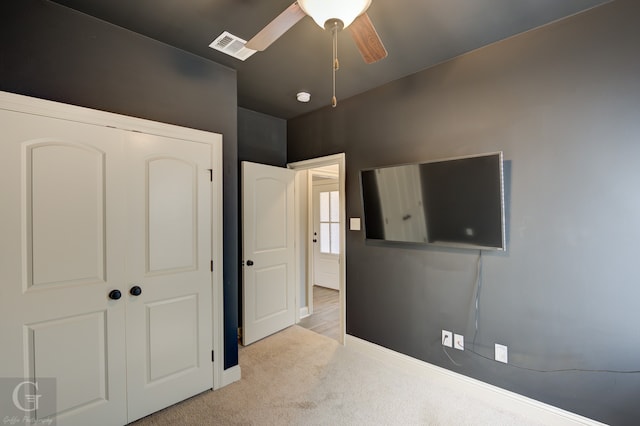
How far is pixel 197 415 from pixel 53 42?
2566 millimetres

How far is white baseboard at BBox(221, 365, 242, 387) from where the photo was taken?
231 centimetres

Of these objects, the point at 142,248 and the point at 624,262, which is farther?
the point at 142,248

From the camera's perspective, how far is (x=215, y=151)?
2271mm

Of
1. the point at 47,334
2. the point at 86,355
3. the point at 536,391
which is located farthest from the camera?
the point at 536,391

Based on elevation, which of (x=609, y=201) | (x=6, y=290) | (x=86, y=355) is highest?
(x=609, y=201)

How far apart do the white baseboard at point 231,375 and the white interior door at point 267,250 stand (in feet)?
2.16

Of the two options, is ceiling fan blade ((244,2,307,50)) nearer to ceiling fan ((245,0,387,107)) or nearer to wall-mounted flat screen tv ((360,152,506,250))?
ceiling fan ((245,0,387,107))

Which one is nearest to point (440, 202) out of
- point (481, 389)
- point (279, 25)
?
point (481, 389)

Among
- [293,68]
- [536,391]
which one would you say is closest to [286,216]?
[293,68]

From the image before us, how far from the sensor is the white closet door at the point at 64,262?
4.89ft

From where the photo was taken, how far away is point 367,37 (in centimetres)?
138

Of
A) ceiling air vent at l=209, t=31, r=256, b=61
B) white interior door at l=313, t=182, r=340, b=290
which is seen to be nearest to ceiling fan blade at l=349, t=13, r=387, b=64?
ceiling air vent at l=209, t=31, r=256, b=61

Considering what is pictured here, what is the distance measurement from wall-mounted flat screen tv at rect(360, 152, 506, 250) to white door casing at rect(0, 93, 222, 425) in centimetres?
143

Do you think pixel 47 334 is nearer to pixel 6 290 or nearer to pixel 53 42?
pixel 6 290
